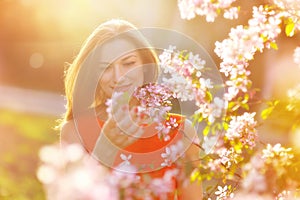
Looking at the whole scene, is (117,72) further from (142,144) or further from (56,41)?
(56,41)

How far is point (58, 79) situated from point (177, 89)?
5225 millimetres

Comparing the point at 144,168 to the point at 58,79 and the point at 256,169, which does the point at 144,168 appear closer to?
the point at 256,169

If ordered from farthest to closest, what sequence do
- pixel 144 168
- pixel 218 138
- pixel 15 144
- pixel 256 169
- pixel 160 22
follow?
pixel 160 22 → pixel 15 144 → pixel 218 138 → pixel 144 168 → pixel 256 169

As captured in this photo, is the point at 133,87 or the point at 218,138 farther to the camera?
the point at 133,87

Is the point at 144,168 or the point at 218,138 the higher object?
the point at 218,138

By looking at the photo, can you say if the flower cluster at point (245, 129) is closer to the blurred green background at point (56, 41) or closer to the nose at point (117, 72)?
the nose at point (117, 72)

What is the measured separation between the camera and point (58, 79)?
23.7 feet

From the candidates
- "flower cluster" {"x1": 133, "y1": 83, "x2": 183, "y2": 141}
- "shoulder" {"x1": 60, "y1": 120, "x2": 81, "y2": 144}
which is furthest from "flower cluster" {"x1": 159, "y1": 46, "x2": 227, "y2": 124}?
"shoulder" {"x1": 60, "y1": 120, "x2": 81, "y2": 144}

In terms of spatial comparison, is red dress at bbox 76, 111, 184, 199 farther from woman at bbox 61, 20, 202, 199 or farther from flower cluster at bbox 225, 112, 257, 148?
flower cluster at bbox 225, 112, 257, 148

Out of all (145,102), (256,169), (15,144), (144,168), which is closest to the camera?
(256,169)

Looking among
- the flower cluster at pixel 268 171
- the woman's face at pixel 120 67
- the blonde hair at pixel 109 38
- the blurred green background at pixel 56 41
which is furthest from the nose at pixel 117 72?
the blurred green background at pixel 56 41

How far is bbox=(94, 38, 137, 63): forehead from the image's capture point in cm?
250

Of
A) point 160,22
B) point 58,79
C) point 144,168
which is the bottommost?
point 144,168

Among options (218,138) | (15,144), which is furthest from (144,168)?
(15,144)
